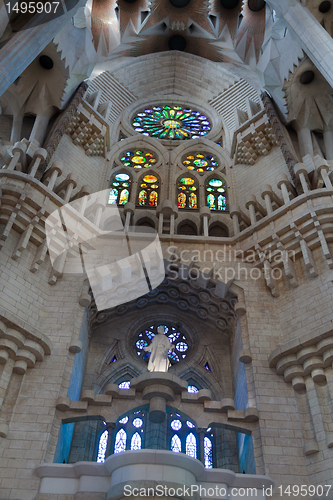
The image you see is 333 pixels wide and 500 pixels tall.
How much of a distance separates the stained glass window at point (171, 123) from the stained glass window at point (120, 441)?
10.9 m

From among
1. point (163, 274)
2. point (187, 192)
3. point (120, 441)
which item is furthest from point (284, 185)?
point (120, 441)

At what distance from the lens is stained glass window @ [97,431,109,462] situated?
32.9ft

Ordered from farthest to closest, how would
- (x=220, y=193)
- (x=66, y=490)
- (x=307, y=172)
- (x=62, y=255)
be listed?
(x=220, y=193)
(x=307, y=172)
(x=62, y=255)
(x=66, y=490)

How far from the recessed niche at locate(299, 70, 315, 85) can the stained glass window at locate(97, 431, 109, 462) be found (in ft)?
35.8

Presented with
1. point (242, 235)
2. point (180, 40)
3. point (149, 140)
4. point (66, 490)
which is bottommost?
point (66, 490)

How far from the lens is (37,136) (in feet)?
42.8

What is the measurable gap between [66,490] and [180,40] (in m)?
17.4

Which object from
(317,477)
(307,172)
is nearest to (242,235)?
(307,172)

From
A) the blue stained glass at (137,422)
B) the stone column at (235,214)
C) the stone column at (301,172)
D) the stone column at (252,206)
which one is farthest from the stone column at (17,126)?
the blue stained glass at (137,422)

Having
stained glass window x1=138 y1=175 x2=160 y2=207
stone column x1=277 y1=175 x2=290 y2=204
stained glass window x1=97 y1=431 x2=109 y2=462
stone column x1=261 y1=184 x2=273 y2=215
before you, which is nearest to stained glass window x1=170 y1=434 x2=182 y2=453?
stained glass window x1=97 y1=431 x2=109 y2=462

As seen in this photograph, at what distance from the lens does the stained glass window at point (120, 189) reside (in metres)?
14.5

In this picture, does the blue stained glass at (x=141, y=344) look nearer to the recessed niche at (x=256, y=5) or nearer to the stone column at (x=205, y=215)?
the stone column at (x=205, y=215)

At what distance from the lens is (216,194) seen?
48.6ft

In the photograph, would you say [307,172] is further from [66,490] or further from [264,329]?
[66,490]
